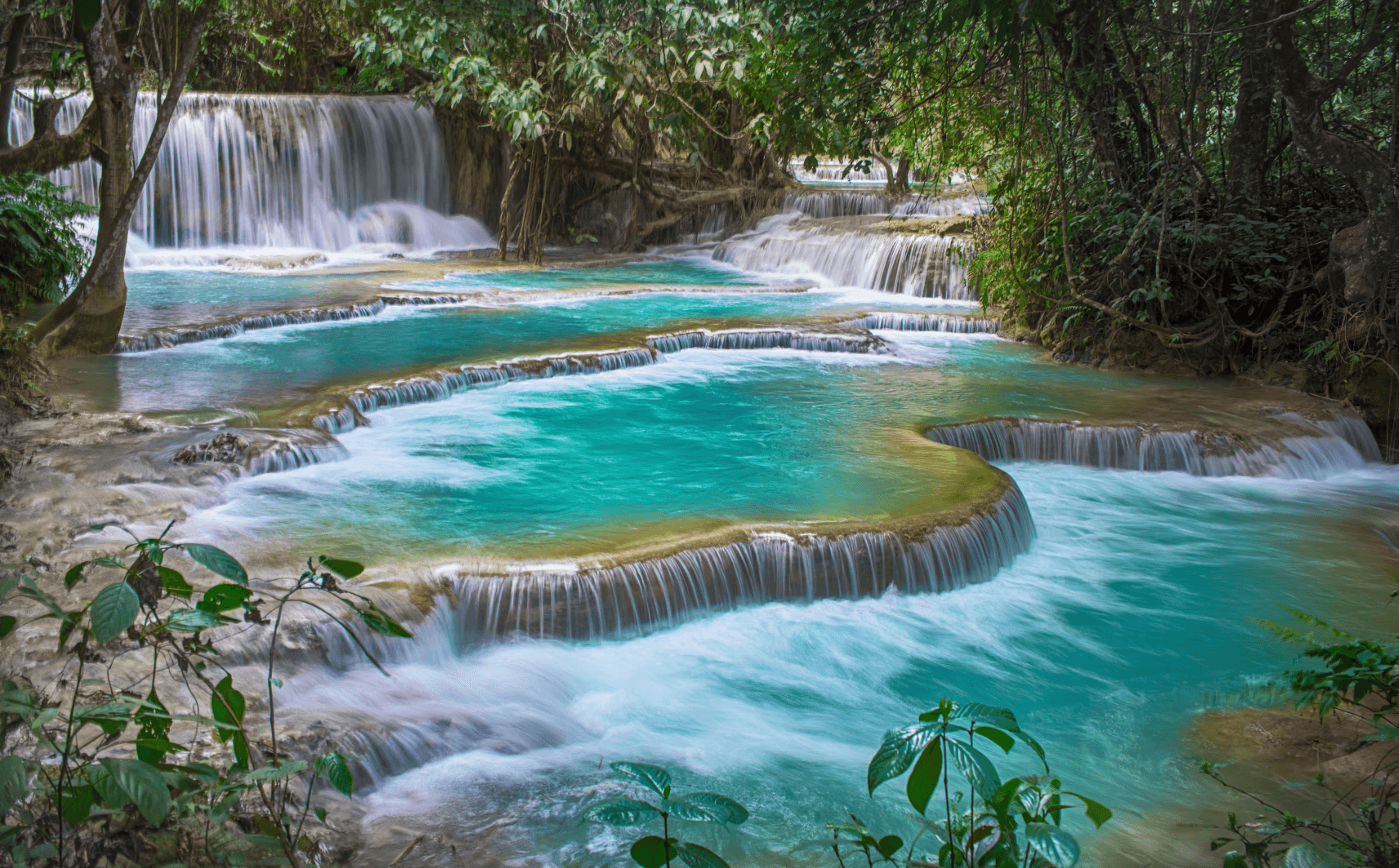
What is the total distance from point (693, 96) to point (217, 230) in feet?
25.8

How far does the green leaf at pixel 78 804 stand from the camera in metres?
1.93

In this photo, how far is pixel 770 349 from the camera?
1060cm

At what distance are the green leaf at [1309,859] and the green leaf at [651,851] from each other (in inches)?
47.2

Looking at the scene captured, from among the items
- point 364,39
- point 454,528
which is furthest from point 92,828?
point 364,39

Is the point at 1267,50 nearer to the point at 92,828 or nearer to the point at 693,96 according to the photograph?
the point at 92,828

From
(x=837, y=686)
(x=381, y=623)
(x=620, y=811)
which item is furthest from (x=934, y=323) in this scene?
(x=620, y=811)

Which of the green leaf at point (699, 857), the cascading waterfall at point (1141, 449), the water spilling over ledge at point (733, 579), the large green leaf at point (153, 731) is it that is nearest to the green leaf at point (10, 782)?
the large green leaf at point (153, 731)

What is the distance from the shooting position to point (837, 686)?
4660 millimetres

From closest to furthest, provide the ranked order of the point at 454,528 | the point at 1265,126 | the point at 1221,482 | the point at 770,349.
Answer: the point at 454,528
the point at 1221,482
the point at 1265,126
the point at 770,349

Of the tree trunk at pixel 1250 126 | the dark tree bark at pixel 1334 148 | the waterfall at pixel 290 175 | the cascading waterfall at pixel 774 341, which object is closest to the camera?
the dark tree bark at pixel 1334 148

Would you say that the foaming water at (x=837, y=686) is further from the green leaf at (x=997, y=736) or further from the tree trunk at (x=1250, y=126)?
the tree trunk at (x=1250, y=126)

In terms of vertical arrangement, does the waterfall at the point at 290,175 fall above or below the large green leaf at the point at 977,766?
above

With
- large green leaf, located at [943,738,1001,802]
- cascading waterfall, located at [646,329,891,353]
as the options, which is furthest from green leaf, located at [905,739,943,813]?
cascading waterfall, located at [646,329,891,353]

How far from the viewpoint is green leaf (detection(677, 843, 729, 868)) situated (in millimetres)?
1830
